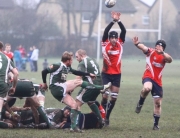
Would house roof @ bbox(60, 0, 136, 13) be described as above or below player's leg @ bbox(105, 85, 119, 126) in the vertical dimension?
above

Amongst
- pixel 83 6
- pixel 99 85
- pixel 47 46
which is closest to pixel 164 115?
pixel 99 85

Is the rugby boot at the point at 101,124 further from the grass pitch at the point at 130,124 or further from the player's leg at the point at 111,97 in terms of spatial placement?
the player's leg at the point at 111,97

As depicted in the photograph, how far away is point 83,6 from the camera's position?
51969 millimetres

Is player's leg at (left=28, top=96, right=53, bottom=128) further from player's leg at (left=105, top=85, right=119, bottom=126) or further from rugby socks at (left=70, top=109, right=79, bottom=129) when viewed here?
player's leg at (left=105, top=85, right=119, bottom=126)

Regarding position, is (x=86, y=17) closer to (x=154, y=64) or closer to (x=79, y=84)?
(x=154, y=64)

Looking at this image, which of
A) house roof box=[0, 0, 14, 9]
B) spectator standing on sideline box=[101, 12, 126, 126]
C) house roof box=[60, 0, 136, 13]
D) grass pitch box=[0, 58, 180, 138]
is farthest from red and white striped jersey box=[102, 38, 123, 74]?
house roof box=[0, 0, 14, 9]

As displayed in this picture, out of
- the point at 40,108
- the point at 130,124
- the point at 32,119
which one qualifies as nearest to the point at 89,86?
the point at 40,108

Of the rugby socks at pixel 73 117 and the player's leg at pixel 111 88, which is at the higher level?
the player's leg at pixel 111 88

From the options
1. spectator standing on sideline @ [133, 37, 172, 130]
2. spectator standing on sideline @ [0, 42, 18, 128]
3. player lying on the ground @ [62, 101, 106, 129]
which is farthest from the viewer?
spectator standing on sideline @ [133, 37, 172, 130]

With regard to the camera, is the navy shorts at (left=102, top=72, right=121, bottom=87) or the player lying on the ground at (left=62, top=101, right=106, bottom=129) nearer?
the player lying on the ground at (left=62, top=101, right=106, bottom=129)

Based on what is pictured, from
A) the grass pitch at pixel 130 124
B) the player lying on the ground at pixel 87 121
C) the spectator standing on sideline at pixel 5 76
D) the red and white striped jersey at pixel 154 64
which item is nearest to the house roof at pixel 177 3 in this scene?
the grass pitch at pixel 130 124

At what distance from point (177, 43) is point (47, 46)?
18.0 metres

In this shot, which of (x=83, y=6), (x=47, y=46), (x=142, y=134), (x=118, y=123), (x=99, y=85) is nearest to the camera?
(x=142, y=134)

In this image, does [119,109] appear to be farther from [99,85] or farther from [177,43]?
[177,43]
